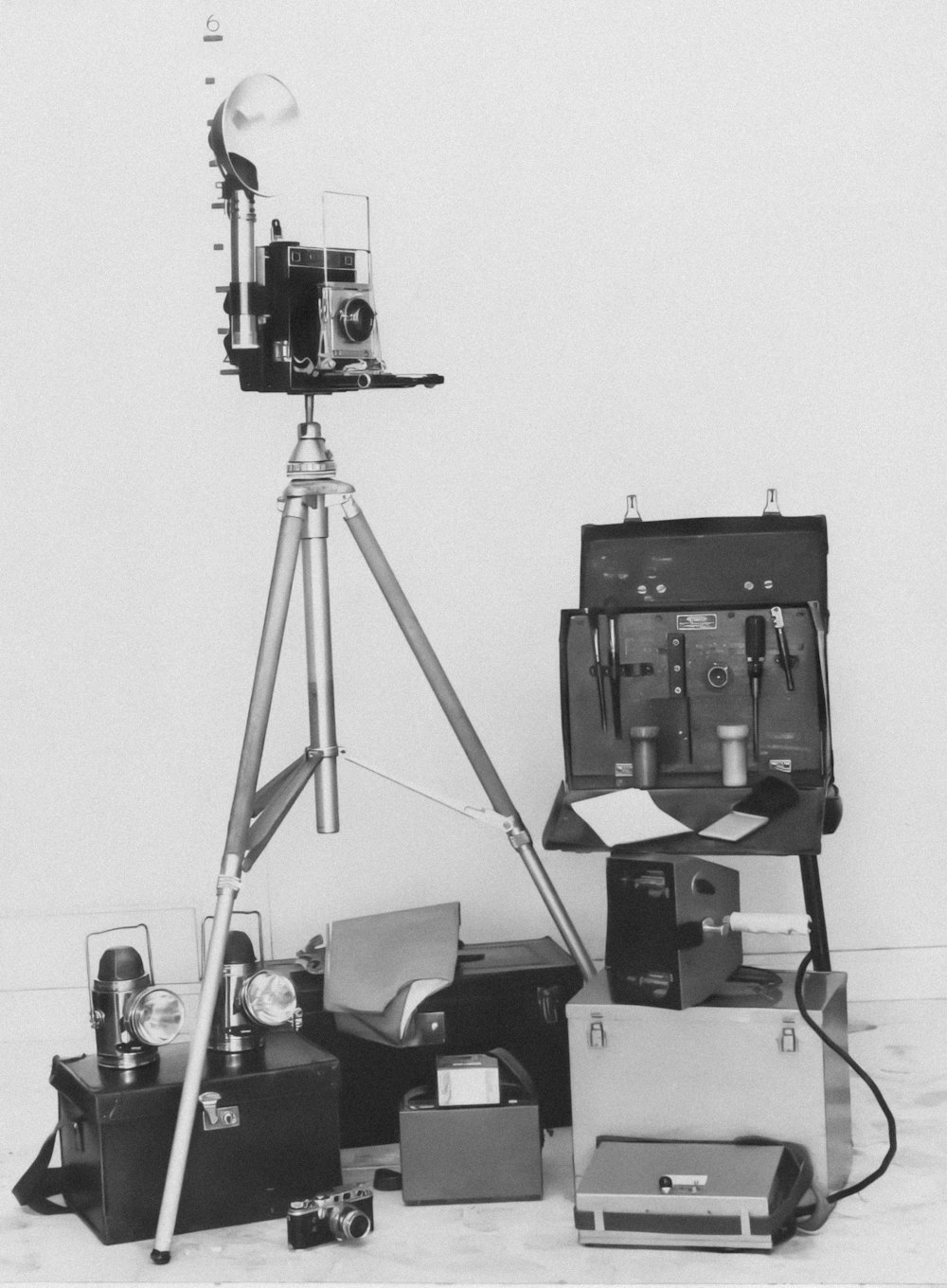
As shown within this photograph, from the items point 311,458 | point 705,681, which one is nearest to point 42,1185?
point 311,458

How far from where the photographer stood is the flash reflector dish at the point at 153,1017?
268 centimetres

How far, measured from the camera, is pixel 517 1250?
2553 millimetres

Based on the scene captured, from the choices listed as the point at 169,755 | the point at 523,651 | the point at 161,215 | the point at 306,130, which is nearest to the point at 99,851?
the point at 169,755

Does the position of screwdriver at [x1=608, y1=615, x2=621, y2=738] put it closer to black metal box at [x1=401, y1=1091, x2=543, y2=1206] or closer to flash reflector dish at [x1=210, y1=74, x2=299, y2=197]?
black metal box at [x1=401, y1=1091, x2=543, y2=1206]

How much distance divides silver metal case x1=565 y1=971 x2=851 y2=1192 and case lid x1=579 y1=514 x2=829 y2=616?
2.86 feet

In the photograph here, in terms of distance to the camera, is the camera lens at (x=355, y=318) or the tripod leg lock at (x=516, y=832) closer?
the camera lens at (x=355, y=318)

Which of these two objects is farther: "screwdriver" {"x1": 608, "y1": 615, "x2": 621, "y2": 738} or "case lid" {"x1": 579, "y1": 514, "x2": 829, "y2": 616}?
"case lid" {"x1": 579, "y1": 514, "x2": 829, "y2": 616}

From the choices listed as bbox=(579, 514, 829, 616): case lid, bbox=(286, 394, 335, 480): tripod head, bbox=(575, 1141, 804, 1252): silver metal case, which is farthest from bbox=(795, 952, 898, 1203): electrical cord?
bbox=(286, 394, 335, 480): tripod head

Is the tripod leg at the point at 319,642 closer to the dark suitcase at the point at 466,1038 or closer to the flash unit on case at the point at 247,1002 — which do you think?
the flash unit on case at the point at 247,1002

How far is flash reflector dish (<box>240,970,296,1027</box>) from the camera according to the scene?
9.07 feet

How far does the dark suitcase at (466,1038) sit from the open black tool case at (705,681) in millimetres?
357

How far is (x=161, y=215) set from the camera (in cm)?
363

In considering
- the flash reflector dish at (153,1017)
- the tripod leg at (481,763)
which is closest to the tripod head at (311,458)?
the tripod leg at (481,763)

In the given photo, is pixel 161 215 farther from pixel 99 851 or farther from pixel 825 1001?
pixel 825 1001
